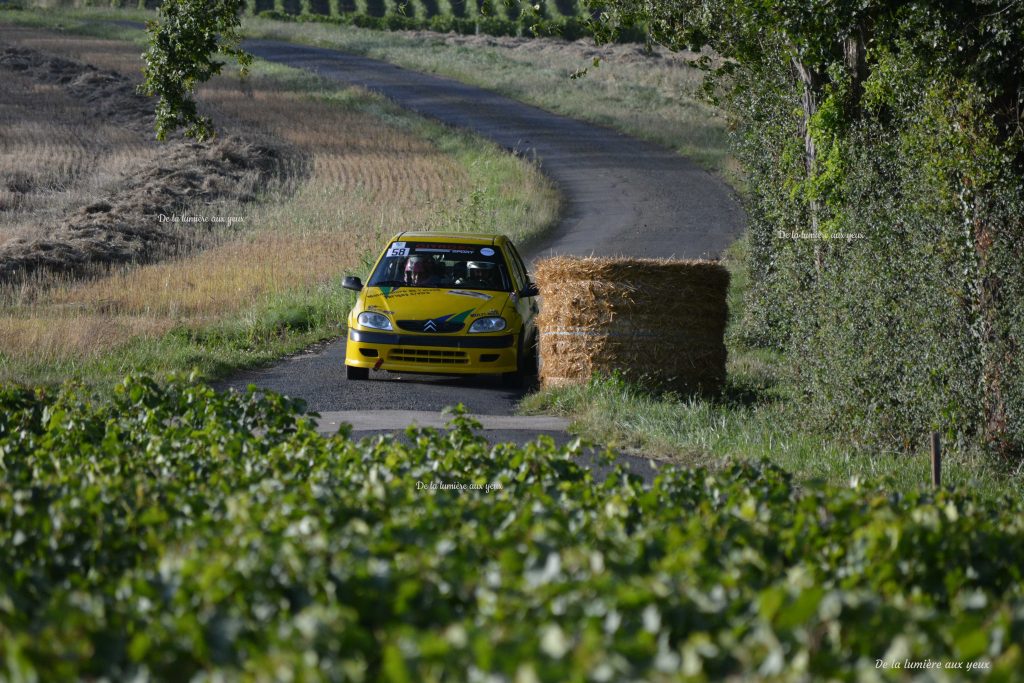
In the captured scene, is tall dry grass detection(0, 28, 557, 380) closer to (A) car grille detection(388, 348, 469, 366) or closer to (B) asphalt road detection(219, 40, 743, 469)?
(B) asphalt road detection(219, 40, 743, 469)

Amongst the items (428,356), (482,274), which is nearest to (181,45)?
(482,274)

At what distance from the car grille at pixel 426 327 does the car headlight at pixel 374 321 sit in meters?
0.16

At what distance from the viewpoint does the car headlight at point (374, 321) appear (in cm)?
1492

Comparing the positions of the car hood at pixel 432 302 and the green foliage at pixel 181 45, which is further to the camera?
the green foliage at pixel 181 45

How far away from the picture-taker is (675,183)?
4031cm

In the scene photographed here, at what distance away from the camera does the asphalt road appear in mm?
14320

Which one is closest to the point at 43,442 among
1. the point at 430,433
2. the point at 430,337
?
the point at 430,433

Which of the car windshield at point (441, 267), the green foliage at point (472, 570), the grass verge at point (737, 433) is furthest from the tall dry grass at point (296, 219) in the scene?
the green foliage at point (472, 570)

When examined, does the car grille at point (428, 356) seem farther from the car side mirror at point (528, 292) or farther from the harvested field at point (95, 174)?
the harvested field at point (95, 174)

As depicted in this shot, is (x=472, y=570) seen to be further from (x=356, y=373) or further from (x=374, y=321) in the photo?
(x=356, y=373)

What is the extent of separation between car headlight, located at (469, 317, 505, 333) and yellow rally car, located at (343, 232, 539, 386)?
1cm

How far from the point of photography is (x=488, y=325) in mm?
14922

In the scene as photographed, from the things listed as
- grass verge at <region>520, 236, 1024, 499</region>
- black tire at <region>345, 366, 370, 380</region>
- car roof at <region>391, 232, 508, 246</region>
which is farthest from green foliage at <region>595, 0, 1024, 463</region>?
black tire at <region>345, 366, 370, 380</region>

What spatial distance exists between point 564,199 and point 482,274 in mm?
21926
